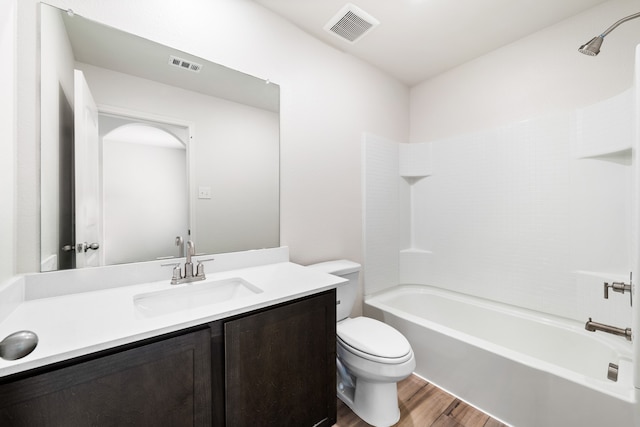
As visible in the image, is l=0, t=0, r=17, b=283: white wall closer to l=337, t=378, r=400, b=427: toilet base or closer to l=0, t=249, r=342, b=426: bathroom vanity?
l=0, t=249, r=342, b=426: bathroom vanity

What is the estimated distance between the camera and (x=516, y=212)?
206 cm

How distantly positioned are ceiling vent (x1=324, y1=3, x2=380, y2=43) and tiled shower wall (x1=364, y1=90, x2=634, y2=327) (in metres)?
0.77

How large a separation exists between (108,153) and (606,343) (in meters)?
2.91

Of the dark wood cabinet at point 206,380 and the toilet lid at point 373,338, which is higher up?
the dark wood cabinet at point 206,380

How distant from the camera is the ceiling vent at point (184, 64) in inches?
54.9

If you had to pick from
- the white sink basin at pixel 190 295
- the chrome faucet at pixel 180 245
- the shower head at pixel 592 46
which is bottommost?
the white sink basin at pixel 190 295

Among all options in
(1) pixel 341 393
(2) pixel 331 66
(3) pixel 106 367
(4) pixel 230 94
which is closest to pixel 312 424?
(1) pixel 341 393

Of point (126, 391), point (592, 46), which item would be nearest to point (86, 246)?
point (126, 391)

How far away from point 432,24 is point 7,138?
2374mm

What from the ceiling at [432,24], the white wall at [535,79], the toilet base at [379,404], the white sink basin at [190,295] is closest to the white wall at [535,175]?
the white wall at [535,79]

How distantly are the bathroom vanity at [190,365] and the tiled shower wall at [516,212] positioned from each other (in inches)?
47.9

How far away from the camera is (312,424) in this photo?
118cm

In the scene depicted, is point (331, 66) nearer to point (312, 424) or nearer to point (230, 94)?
point (230, 94)

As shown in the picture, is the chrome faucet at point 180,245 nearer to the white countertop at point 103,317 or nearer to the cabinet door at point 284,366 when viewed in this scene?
the white countertop at point 103,317
